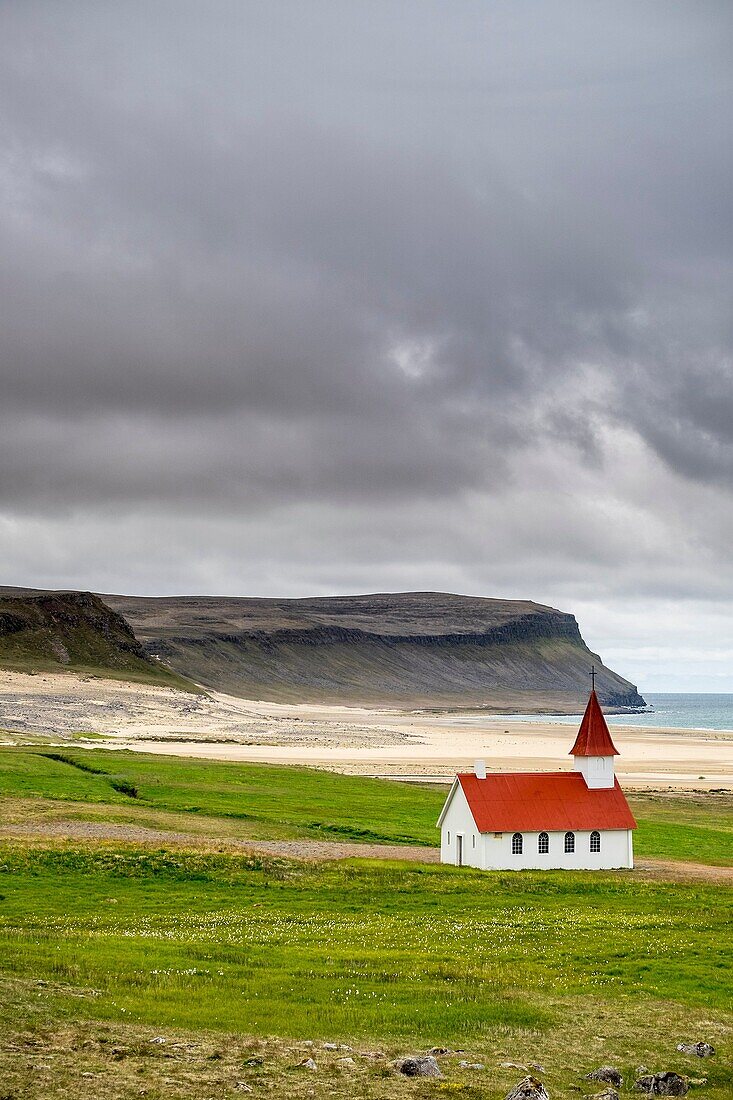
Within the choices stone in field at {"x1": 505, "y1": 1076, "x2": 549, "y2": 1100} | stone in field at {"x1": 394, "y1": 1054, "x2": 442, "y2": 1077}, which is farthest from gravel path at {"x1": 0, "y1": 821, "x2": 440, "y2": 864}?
stone in field at {"x1": 505, "y1": 1076, "x2": 549, "y2": 1100}

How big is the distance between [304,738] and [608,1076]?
133576mm

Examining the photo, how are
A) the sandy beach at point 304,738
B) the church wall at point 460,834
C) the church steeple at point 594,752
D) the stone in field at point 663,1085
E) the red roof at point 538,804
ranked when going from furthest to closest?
the sandy beach at point 304,738
the church steeple at point 594,752
the red roof at point 538,804
the church wall at point 460,834
the stone in field at point 663,1085

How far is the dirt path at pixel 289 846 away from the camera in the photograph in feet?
164

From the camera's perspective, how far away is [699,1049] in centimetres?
2064

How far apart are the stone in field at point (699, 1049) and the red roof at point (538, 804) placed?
31.6 m

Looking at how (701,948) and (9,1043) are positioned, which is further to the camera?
(701,948)

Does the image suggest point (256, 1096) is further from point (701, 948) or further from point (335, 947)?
point (701, 948)

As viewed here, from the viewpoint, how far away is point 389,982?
1031 inches

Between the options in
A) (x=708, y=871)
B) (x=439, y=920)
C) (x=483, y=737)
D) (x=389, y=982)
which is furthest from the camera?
(x=483, y=737)

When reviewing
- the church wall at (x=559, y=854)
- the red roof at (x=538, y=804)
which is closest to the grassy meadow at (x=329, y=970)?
the church wall at (x=559, y=854)

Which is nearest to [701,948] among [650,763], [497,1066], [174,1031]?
[497,1066]

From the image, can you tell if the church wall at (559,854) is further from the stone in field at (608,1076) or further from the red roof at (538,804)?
the stone in field at (608,1076)

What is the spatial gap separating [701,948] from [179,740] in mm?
104411

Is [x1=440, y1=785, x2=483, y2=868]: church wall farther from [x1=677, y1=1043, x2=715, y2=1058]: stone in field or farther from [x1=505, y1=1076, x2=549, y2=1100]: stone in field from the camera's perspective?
[x1=505, y1=1076, x2=549, y2=1100]: stone in field
